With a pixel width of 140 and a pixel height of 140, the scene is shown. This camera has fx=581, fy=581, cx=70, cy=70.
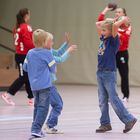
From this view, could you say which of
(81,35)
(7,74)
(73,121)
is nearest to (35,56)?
(73,121)

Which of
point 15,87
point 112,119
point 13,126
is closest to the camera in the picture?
point 13,126

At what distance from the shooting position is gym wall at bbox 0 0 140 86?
16047mm

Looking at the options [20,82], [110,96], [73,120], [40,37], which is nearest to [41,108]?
[40,37]

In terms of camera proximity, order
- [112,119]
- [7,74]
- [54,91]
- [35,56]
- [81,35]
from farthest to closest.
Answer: [81,35] < [7,74] < [112,119] < [54,91] < [35,56]

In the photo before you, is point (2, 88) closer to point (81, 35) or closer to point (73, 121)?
point (81, 35)

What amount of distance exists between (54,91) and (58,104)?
0.17m

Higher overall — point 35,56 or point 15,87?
point 35,56

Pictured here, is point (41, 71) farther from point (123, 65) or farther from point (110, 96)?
Result: point (123, 65)

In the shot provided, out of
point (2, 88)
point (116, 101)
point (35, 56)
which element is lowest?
point (2, 88)

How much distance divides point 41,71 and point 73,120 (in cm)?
198

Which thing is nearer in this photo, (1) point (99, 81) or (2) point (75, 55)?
(1) point (99, 81)

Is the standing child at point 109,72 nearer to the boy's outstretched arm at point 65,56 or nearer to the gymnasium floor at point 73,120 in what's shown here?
the gymnasium floor at point 73,120

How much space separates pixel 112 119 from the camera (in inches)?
344

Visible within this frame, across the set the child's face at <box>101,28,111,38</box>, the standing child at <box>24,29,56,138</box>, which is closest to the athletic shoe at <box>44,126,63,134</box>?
the standing child at <box>24,29,56,138</box>
